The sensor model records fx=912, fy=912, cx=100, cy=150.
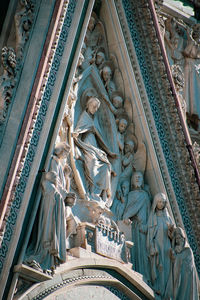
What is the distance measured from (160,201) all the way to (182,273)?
0.86 meters

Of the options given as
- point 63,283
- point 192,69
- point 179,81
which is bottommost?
point 63,283

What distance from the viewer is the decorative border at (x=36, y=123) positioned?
8.75 m

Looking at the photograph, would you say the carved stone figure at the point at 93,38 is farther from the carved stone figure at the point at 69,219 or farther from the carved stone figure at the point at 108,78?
the carved stone figure at the point at 69,219

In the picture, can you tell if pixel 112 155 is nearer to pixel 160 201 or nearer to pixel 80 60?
pixel 160 201

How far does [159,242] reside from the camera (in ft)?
33.5

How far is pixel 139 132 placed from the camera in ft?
35.3

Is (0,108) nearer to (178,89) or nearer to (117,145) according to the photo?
(117,145)

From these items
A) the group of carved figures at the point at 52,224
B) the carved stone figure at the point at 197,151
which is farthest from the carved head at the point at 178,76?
the group of carved figures at the point at 52,224

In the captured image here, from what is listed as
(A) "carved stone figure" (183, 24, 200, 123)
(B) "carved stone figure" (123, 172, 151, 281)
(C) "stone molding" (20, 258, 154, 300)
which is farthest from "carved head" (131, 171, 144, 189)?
(A) "carved stone figure" (183, 24, 200, 123)

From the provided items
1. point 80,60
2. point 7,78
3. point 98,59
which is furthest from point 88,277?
point 98,59

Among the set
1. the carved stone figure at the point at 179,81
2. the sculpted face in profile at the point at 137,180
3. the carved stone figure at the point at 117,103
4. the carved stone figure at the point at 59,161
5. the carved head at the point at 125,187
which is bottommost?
the carved stone figure at the point at 59,161

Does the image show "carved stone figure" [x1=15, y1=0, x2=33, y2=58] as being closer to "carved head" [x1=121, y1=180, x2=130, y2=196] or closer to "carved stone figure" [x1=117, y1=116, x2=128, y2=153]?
"carved stone figure" [x1=117, y1=116, x2=128, y2=153]

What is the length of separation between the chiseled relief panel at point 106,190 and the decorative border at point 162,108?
11.1 inches

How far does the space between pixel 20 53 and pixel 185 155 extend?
2.52 metres
